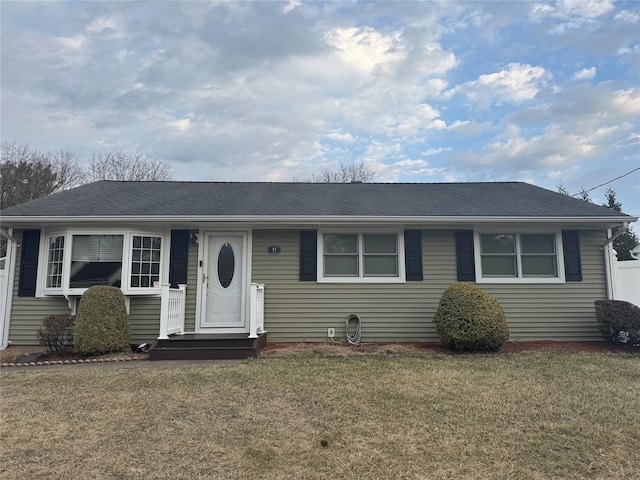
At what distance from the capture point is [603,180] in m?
18.0

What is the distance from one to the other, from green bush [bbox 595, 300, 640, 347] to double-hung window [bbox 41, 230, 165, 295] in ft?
27.7

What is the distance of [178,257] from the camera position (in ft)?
26.0

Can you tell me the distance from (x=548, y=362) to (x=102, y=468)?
5.90 metres

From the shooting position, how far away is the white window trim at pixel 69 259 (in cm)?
741

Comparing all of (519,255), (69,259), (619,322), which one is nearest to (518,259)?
(519,255)

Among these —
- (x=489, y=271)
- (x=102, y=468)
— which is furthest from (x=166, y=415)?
(x=489, y=271)

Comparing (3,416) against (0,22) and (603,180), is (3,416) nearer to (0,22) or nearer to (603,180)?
(0,22)

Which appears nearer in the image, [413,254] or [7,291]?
[7,291]

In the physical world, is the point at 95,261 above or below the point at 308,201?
below

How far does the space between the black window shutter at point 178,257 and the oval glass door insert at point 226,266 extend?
2.14 ft

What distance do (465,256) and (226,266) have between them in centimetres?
478

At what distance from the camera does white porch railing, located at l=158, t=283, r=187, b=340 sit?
267 inches

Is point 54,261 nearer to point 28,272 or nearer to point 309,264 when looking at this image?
point 28,272

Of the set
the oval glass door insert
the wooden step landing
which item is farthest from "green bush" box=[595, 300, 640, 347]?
the oval glass door insert
